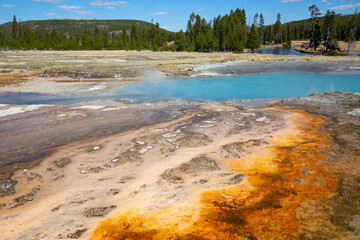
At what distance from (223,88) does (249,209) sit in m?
17.3

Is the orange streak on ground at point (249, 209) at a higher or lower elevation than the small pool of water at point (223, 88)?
lower

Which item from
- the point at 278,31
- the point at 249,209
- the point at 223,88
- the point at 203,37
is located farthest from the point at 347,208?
the point at 278,31

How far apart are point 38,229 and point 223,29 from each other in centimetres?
7206

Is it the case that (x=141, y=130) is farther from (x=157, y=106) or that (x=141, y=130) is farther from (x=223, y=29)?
(x=223, y=29)

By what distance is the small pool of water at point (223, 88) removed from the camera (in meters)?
16.9

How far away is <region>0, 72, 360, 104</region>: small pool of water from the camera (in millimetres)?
16922

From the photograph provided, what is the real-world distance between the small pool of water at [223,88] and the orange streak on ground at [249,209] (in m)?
10.9

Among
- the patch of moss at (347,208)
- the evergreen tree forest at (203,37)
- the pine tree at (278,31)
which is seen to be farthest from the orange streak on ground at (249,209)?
the pine tree at (278,31)

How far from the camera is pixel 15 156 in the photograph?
755 cm

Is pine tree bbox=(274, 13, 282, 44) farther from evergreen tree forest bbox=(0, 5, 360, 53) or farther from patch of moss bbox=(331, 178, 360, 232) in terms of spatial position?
patch of moss bbox=(331, 178, 360, 232)

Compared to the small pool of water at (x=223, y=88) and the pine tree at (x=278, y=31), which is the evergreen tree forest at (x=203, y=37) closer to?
the pine tree at (x=278, y=31)

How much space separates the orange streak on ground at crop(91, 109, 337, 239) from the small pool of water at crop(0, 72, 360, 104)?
10.9m

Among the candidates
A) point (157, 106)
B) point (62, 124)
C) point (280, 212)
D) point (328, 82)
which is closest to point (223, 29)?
point (328, 82)

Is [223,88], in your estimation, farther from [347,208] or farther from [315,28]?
[315,28]
